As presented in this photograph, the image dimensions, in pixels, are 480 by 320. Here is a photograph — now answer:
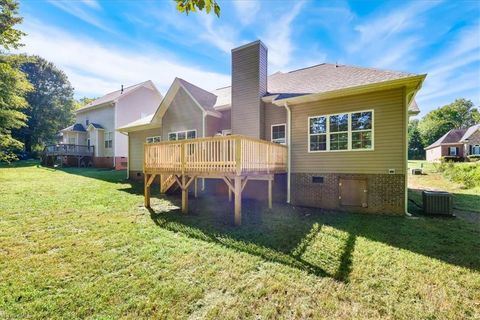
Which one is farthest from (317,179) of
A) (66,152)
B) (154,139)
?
(66,152)

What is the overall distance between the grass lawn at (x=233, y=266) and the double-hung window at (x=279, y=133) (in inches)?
147

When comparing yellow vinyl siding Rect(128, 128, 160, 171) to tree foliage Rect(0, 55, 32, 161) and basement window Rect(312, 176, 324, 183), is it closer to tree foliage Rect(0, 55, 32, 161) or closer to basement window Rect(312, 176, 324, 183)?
tree foliage Rect(0, 55, 32, 161)

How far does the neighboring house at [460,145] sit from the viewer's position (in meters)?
32.1

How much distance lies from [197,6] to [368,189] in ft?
26.2

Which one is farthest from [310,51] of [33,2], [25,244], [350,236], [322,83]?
[25,244]

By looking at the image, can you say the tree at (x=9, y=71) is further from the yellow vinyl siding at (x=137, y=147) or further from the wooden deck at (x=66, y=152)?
the wooden deck at (x=66, y=152)

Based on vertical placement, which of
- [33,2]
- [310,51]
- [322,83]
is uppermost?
[310,51]

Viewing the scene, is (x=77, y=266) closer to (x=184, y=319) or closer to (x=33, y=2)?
(x=184, y=319)

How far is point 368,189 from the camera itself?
27.3ft

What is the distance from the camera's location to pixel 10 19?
38.1 feet

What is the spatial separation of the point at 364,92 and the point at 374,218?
4.39m

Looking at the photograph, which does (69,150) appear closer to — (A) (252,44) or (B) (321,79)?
(A) (252,44)

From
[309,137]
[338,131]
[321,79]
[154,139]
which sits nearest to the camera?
[338,131]

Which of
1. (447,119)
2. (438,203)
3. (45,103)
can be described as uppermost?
(447,119)
